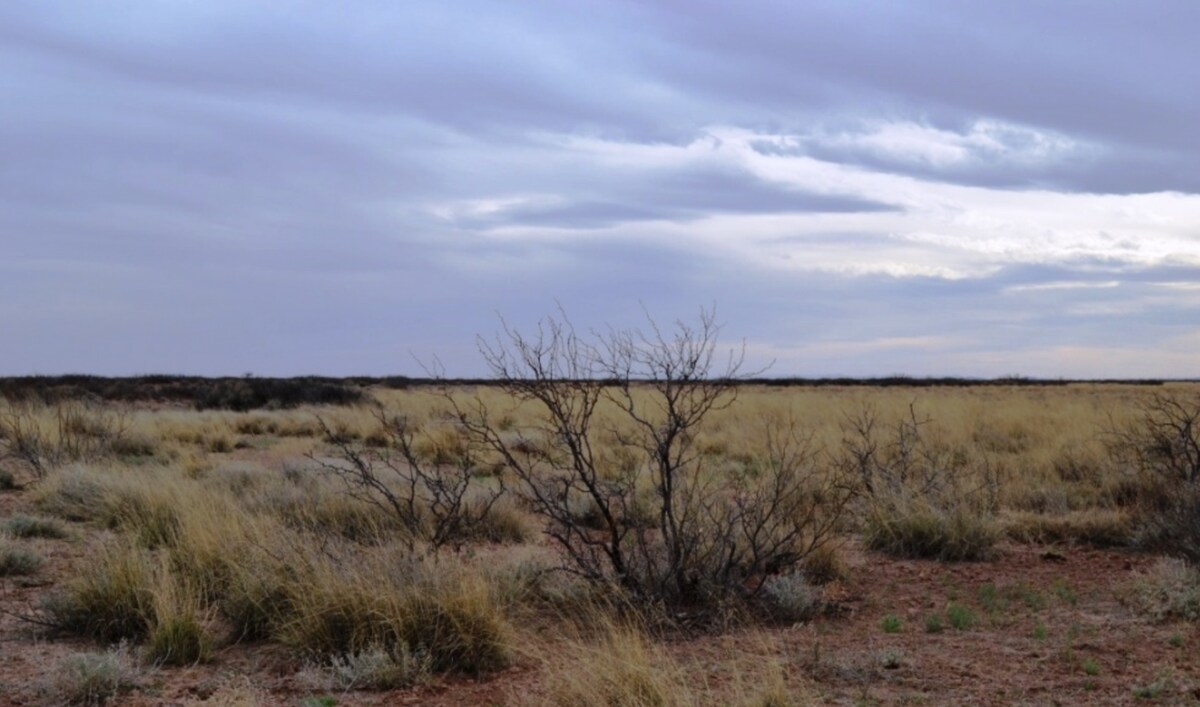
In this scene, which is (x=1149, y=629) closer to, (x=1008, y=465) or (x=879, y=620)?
(x=879, y=620)

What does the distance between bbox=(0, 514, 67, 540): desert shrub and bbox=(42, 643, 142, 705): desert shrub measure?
17.2 feet

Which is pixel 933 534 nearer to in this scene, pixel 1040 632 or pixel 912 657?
pixel 1040 632

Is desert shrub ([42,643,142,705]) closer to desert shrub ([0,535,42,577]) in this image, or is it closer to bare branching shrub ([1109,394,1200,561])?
desert shrub ([0,535,42,577])

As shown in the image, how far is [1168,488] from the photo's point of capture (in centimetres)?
1148

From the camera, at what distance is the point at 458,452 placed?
18.7m

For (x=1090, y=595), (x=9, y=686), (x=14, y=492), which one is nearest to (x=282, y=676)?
(x=9, y=686)

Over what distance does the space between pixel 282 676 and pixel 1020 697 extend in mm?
4040

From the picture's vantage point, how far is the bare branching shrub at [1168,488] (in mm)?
9156

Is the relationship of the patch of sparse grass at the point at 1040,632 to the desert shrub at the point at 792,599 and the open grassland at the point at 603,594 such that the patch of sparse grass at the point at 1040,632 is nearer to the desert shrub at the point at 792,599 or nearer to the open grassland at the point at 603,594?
the open grassland at the point at 603,594

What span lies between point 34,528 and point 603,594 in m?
6.50

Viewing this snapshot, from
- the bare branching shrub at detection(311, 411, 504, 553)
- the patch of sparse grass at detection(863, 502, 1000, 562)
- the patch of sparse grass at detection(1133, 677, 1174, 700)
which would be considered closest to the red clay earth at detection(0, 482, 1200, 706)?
the patch of sparse grass at detection(1133, 677, 1174, 700)

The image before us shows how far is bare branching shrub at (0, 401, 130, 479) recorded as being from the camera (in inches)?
603

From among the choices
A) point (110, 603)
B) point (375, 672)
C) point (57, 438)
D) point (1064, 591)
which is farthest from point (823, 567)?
point (57, 438)

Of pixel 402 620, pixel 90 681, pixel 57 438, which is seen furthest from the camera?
pixel 57 438
